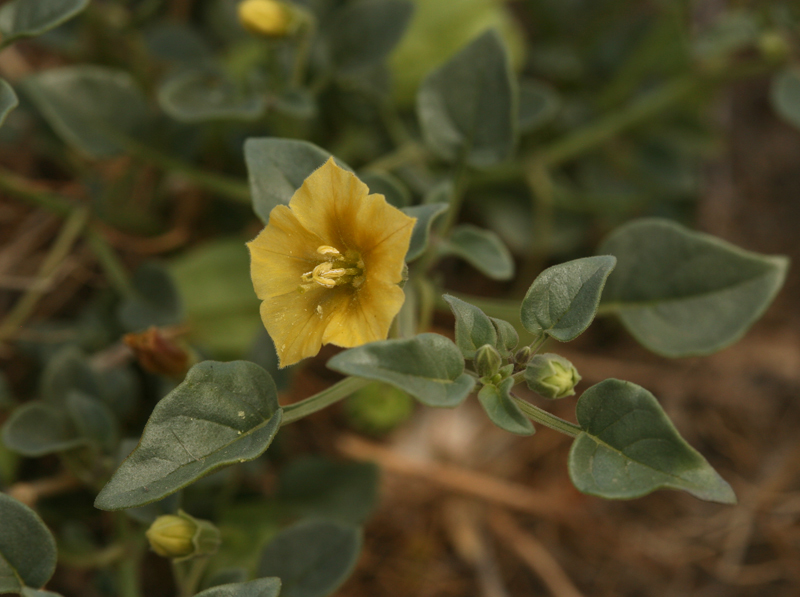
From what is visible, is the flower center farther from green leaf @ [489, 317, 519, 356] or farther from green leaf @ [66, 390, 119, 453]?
green leaf @ [66, 390, 119, 453]

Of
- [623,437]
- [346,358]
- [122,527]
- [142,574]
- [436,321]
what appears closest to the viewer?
[346,358]

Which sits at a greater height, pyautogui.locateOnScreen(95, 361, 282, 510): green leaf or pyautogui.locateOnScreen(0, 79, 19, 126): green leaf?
pyautogui.locateOnScreen(0, 79, 19, 126): green leaf

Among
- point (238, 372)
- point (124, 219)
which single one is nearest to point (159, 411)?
point (238, 372)

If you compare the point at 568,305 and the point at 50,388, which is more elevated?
the point at 568,305

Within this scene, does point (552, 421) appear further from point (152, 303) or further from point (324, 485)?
point (152, 303)

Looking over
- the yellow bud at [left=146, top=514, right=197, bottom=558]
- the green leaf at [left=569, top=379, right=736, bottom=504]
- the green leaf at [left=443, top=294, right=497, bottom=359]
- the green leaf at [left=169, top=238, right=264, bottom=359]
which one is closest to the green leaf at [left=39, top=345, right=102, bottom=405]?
the green leaf at [left=169, top=238, right=264, bottom=359]

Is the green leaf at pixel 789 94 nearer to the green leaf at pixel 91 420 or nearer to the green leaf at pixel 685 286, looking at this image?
the green leaf at pixel 685 286

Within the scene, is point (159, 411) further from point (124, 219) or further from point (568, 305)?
point (124, 219)
